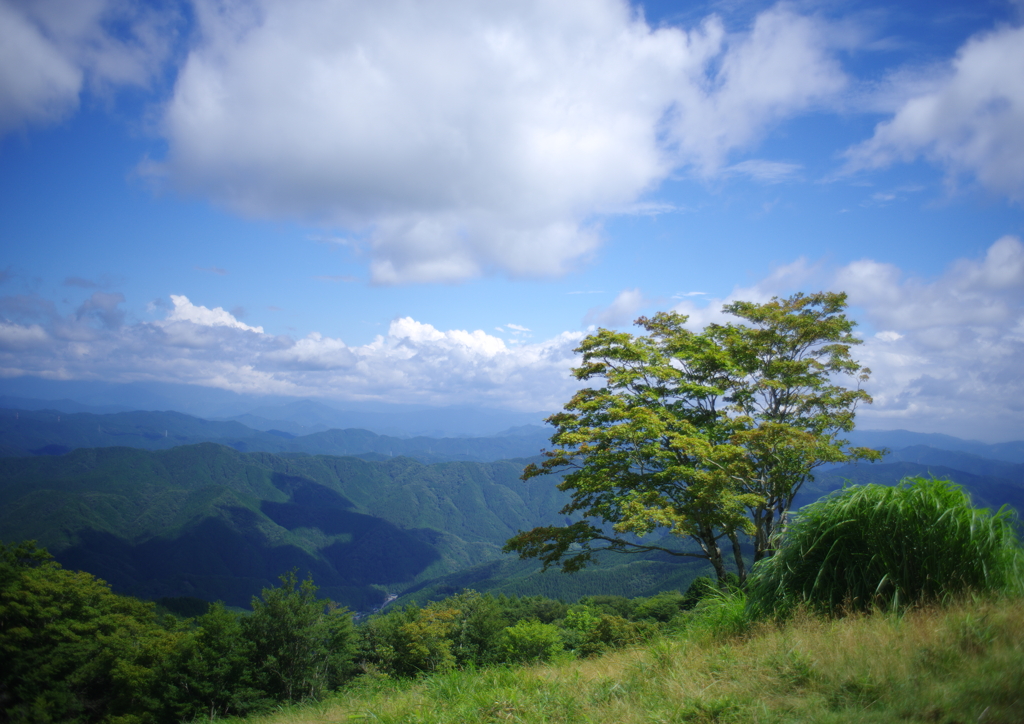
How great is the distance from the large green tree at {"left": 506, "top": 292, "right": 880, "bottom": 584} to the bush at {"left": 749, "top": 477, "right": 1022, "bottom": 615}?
4.32m

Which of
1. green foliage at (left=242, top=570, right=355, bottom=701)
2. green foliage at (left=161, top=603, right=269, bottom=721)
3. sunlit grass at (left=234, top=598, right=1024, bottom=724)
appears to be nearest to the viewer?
sunlit grass at (left=234, top=598, right=1024, bottom=724)

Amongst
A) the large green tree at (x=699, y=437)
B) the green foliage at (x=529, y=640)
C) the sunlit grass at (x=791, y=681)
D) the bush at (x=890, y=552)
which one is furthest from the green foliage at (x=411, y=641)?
the bush at (x=890, y=552)

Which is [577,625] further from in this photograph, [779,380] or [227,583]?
[227,583]

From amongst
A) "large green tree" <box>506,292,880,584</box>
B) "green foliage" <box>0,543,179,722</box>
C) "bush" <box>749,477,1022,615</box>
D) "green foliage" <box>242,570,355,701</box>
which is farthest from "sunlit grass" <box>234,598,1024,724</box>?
"green foliage" <box>0,543,179,722</box>

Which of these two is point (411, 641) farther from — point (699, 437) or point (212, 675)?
point (699, 437)

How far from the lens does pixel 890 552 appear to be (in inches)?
218

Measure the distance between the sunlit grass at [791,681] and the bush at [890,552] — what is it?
41 centimetres

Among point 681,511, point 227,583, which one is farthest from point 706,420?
point 227,583

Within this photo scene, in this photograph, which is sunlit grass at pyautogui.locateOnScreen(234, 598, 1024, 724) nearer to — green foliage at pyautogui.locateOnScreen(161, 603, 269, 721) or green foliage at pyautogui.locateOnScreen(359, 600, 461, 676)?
green foliage at pyautogui.locateOnScreen(359, 600, 461, 676)

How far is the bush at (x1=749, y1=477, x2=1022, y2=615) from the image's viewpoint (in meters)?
5.16

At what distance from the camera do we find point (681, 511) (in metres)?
11.2

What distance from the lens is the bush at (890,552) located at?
5.16 m

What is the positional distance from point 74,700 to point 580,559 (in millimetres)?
32941

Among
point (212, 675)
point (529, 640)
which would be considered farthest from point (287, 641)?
point (529, 640)
